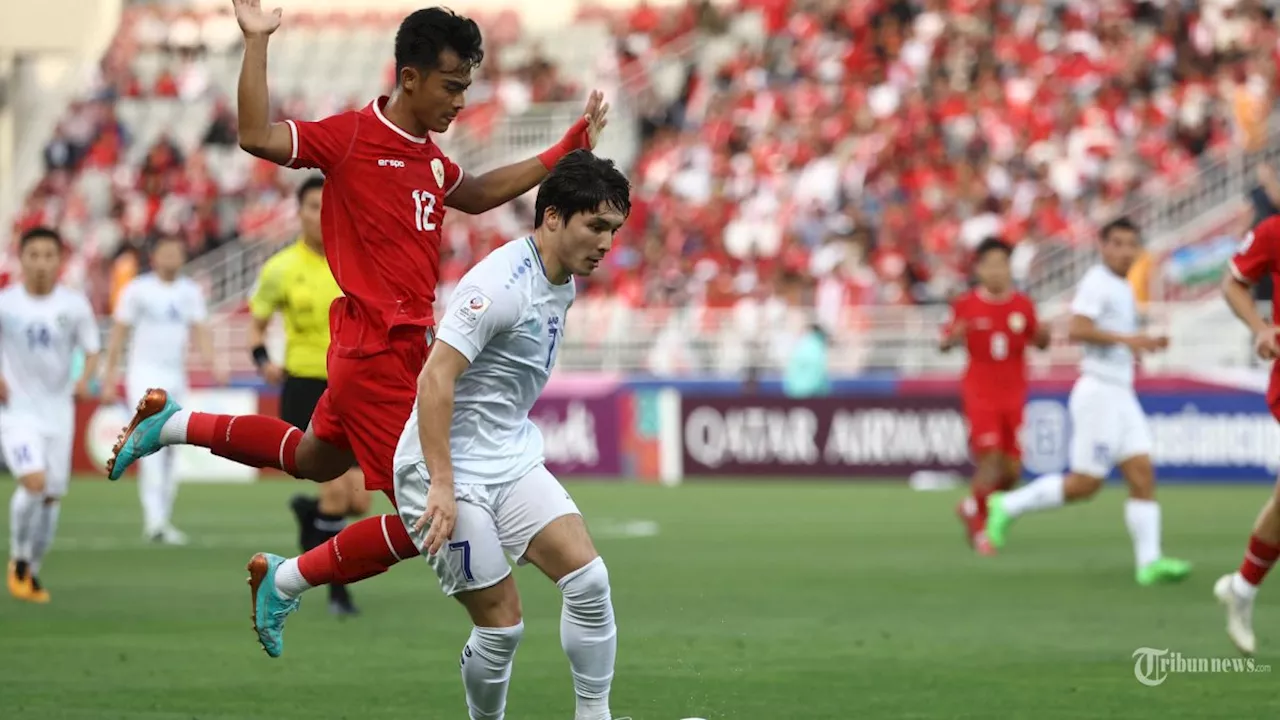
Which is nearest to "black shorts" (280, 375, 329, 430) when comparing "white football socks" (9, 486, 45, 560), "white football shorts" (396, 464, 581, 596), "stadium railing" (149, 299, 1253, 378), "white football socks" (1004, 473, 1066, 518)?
"white football socks" (9, 486, 45, 560)

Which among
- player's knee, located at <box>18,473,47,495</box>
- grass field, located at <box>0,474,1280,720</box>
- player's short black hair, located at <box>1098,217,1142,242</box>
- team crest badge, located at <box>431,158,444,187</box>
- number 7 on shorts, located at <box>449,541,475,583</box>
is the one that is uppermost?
player's short black hair, located at <box>1098,217,1142,242</box>

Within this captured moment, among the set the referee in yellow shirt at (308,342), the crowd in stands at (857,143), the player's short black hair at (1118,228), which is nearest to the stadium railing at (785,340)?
the crowd in stands at (857,143)

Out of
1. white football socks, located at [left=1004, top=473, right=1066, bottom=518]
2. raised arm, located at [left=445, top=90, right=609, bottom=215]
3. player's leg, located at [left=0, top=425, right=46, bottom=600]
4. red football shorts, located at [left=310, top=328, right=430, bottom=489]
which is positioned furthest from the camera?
white football socks, located at [left=1004, top=473, right=1066, bottom=518]

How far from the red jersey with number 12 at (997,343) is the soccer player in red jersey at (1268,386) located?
6.75m

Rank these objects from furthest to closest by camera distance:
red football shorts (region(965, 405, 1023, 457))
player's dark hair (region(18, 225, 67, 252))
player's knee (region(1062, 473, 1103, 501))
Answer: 1. red football shorts (region(965, 405, 1023, 457))
2. player's knee (region(1062, 473, 1103, 501))
3. player's dark hair (region(18, 225, 67, 252))

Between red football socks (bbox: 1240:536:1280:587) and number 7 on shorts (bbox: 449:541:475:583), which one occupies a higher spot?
number 7 on shorts (bbox: 449:541:475:583)

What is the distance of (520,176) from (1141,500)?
7432 millimetres

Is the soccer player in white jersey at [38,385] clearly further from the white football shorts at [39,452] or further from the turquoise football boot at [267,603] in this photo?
the turquoise football boot at [267,603]

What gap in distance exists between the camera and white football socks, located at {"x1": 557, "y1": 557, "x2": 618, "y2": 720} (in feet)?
23.5

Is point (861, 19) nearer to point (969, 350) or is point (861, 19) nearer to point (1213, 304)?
point (1213, 304)

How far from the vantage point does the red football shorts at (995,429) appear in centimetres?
1742

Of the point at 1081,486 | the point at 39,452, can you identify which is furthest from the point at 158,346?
the point at 1081,486

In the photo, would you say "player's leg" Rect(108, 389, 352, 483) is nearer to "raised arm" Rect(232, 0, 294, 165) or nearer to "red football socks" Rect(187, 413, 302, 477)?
"red football socks" Rect(187, 413, 302, 477)

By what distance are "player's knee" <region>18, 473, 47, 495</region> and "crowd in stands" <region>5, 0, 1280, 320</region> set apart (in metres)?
17.1
